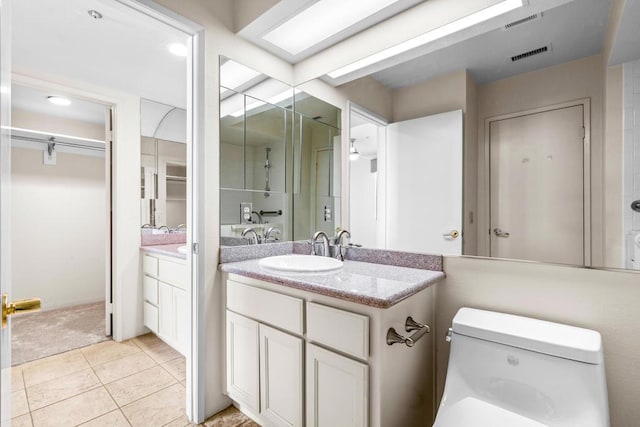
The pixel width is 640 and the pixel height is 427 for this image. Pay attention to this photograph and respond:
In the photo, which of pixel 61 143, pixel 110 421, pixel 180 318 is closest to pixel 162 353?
pixel 180 318

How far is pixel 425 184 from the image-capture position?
4.91ft

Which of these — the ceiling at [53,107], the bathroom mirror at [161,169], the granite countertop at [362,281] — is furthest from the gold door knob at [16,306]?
the ceiling at [53,107]

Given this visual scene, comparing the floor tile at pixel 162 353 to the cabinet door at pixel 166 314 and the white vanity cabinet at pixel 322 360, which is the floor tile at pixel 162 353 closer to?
the cabinet door at pixel 166 314

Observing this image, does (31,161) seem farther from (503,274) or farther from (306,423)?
(503,274)

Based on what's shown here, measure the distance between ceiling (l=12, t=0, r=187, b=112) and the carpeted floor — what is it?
2.27 m

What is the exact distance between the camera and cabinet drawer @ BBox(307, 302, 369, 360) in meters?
1.10

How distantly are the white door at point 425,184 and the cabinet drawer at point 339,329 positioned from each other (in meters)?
0.58

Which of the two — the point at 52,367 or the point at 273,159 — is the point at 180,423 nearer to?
the point at 52,367

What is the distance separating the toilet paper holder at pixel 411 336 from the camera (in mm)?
1097

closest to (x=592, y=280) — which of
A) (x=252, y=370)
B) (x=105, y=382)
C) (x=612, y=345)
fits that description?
(x=612, y=345)

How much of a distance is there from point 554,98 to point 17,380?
354 centimetres

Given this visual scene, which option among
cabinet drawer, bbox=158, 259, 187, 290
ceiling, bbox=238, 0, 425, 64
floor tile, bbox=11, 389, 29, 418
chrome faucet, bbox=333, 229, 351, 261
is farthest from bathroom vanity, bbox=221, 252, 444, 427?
ceiling, bbox=238, 0, 425, 64

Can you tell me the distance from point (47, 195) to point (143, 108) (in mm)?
1909

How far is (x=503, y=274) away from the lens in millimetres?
1280
